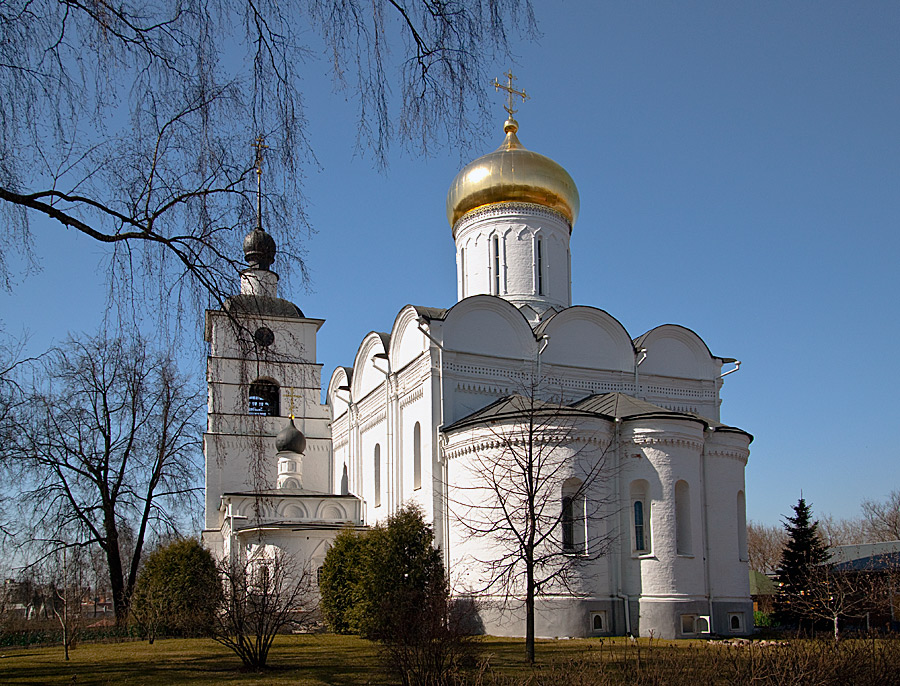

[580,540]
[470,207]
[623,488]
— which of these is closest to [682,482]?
[623,488]

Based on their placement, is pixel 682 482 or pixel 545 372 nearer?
pixel 682 482

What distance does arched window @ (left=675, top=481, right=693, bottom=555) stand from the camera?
17.9 m

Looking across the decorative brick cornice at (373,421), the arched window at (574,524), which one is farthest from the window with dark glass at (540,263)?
the arched window at (574,524)

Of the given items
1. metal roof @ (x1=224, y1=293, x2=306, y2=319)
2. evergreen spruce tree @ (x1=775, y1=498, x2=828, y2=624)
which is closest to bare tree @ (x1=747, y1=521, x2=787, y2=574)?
evergreen spruce tree @ (x1=775, y1=498, x2=828, y2=624)

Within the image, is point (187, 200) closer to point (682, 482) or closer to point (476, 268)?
point (682, 482)

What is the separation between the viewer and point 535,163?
76.3ft

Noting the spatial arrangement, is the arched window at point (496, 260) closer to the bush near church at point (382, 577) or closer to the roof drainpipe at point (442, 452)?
the roof drainpipe at point (442, 452)

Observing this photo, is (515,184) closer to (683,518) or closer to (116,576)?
(683,518)

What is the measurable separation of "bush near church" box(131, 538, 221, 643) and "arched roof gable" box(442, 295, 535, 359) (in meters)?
7.67

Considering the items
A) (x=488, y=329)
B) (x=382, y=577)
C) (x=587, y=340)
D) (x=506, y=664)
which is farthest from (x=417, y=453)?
(x=506, y=664)

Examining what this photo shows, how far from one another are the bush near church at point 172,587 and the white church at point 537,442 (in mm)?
1097

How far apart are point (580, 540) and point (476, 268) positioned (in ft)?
27.3

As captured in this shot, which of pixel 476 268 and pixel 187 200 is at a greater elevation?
pixel 476 268

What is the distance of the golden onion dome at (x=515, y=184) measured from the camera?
23.0m
